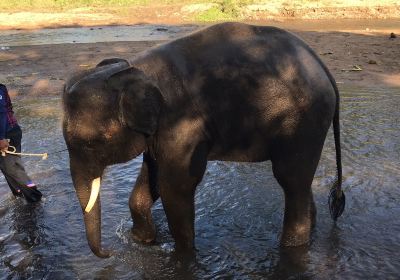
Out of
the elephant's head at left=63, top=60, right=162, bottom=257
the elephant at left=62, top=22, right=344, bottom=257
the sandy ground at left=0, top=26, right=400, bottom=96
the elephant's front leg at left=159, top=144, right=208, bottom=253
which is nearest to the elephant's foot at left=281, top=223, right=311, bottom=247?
the elephant at left=62, top=22, right=344, bottom=257

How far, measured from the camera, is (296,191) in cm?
391

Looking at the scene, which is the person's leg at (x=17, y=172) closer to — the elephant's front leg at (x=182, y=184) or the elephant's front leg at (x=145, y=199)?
the elephant's front leg at (x=145, y=199)

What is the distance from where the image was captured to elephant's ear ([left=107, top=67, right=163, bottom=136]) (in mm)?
3260

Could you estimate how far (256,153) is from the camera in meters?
3.85

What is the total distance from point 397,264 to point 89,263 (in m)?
2.45

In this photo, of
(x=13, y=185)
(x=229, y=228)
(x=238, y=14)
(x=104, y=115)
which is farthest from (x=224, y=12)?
(x=104, y=115)

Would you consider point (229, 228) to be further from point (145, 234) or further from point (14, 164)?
point (14, 164)

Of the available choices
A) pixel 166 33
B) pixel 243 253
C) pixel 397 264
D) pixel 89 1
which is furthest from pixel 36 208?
pixel 89 1

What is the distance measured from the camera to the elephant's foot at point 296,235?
4078 millimetres

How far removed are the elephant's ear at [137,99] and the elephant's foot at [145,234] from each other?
1.31 meters

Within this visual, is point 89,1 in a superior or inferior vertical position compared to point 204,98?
inferior

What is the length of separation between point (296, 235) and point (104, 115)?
74.5 inches

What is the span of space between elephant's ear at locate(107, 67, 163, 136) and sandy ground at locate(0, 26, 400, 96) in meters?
5.17

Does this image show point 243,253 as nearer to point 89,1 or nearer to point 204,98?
point 204,98
